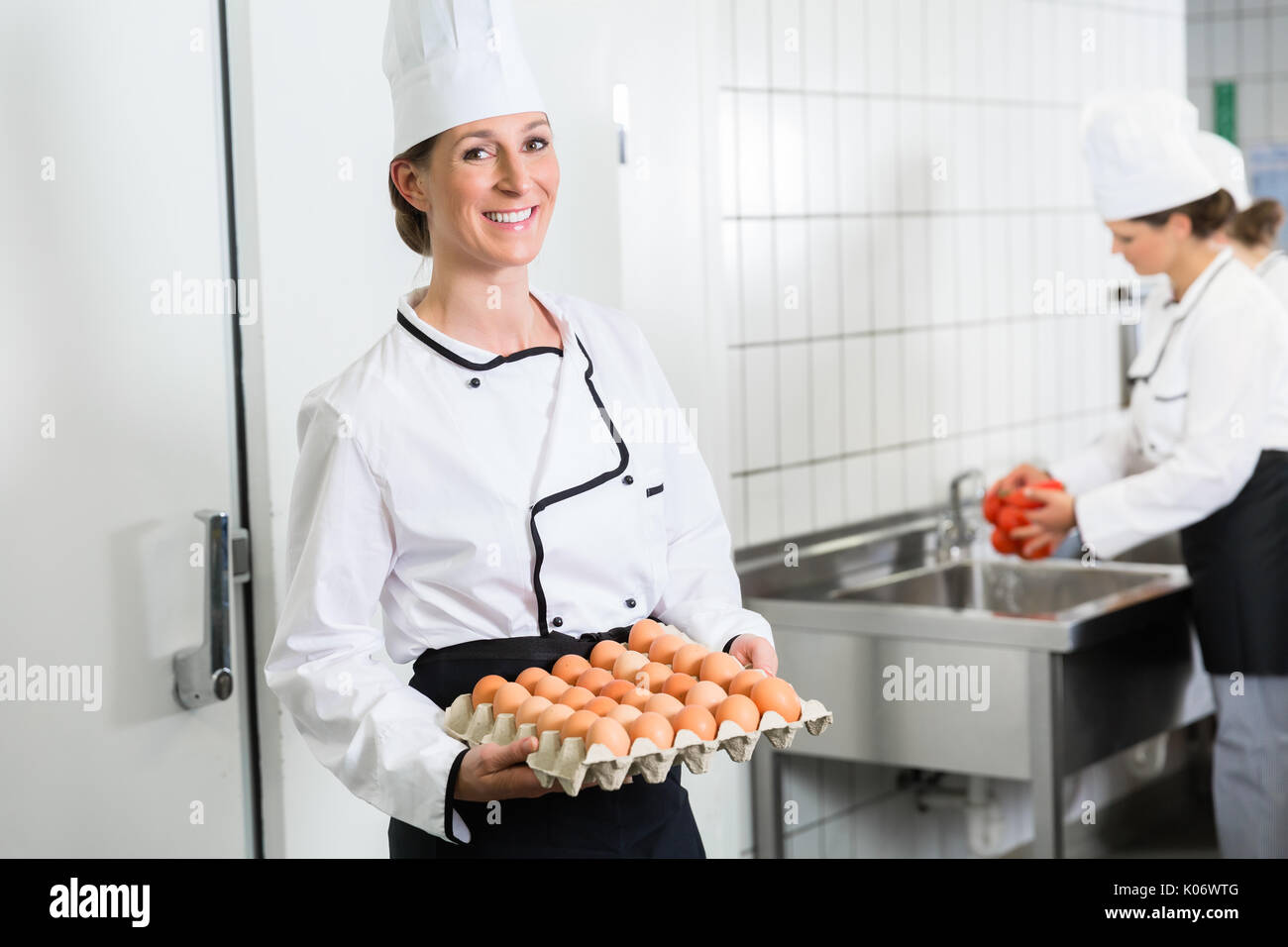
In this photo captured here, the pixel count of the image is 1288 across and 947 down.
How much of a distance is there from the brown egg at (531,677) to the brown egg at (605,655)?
6 cm

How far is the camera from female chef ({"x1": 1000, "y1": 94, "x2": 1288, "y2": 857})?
2.25m

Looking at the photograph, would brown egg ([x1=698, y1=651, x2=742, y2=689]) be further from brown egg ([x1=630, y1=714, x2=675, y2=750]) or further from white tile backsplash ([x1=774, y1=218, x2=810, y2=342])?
white tile backsplash ([x1=774, y1=218, x2=810, y2=342])

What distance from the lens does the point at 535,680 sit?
1.23 m

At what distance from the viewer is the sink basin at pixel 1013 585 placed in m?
2.57

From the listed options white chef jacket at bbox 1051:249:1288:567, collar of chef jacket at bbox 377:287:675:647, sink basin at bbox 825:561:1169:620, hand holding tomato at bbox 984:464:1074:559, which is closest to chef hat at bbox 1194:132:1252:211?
white chef jacket at bbox 1051:249:1288:567

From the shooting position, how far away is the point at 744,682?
1.20m

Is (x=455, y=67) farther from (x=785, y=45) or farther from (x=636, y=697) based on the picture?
(x=785, y=45)

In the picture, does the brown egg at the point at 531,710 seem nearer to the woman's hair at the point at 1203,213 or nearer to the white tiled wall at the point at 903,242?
the white tiled wall at the point at 903,242

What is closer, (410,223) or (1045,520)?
(410,223)

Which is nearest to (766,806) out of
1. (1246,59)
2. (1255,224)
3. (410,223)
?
(410,223)

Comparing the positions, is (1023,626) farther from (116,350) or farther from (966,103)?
(116,350)

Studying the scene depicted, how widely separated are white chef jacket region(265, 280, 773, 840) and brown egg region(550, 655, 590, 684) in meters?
0.05

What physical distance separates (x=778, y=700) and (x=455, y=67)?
2.03 feet
